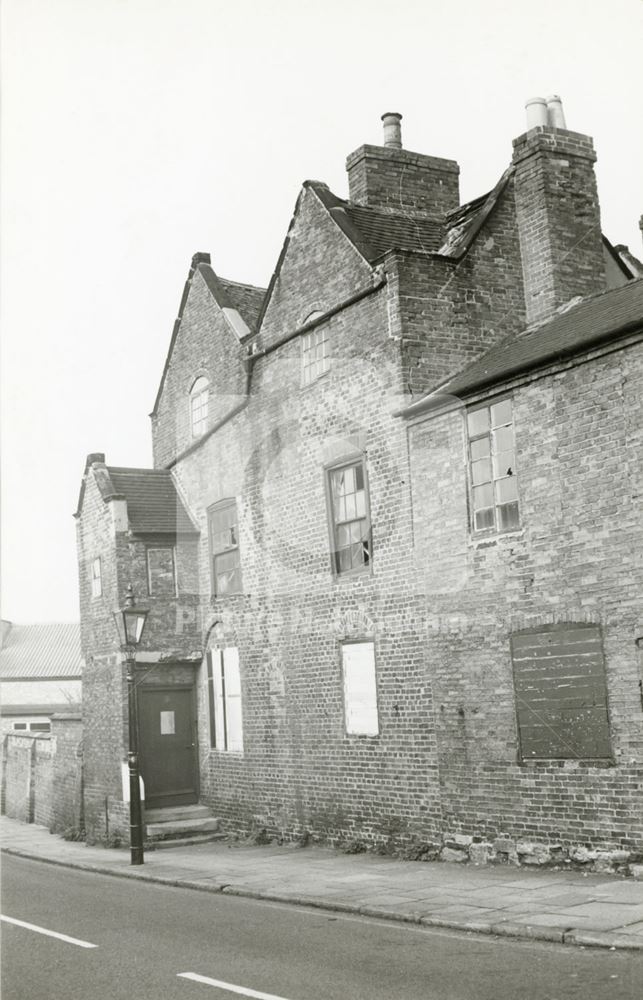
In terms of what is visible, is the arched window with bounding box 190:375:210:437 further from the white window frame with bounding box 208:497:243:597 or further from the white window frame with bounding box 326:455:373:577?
the white window frame with bounding box 326:455:373:577

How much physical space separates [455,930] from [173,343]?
1505 cm

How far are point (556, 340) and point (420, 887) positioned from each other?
6.72 metres

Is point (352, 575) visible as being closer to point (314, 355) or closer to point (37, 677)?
point (314, 355)

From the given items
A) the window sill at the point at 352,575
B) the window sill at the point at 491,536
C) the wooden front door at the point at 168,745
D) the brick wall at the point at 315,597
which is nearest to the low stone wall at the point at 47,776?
the wooden front door at the point at 168,745

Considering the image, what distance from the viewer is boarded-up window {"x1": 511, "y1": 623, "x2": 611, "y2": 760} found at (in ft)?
39.9

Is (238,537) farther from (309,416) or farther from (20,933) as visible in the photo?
(20,933)

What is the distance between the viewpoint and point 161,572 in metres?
20.6

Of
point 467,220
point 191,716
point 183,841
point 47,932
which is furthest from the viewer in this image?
point 191,716

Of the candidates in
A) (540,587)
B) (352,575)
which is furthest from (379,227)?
(540,587)

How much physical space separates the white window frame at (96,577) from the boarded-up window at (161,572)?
4.34 ft

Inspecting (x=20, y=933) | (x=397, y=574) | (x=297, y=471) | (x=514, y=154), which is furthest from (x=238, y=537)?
(x=20, y=933)

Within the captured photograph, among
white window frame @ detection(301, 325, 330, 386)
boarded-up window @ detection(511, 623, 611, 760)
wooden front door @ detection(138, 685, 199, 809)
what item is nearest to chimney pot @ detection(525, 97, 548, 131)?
white window frame @ detection(301, 325, 330, 386)

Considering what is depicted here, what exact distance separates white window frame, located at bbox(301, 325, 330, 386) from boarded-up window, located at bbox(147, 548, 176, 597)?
16.9 ft

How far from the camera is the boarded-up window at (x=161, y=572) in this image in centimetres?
2052
